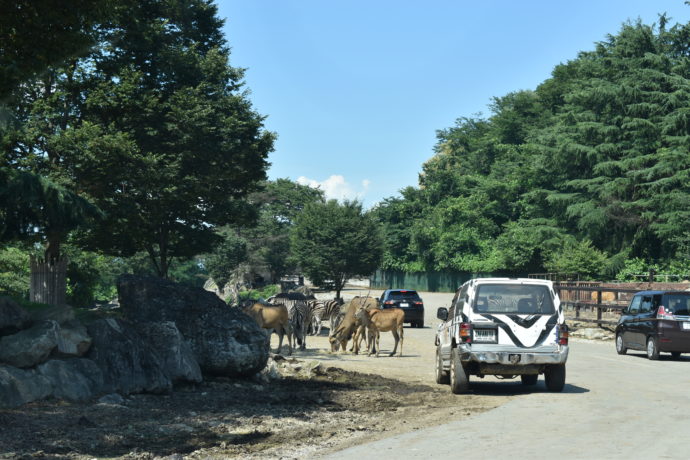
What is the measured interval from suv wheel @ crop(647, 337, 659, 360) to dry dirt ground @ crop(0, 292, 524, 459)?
7737mm

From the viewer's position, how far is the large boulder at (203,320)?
54.3ft

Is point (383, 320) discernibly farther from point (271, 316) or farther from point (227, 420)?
point (227, 420)

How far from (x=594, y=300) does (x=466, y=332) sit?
89.8 ft

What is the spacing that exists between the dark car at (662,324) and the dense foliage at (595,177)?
31075mm

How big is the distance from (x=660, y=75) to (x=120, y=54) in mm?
40991

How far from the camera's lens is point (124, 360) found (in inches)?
559

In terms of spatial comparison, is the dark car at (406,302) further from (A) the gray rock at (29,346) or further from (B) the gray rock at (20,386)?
(B) the gray rock at (20,386)

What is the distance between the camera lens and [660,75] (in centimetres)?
5997

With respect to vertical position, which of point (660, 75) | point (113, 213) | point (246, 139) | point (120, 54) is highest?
point (660, 75)

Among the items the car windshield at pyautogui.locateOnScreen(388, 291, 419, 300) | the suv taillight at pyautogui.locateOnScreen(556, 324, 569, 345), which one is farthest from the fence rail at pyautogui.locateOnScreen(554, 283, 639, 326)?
the suv taillight at pyautogui.locateOnScreen(556, 324, 569, 345)

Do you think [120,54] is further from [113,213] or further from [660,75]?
[660,75]

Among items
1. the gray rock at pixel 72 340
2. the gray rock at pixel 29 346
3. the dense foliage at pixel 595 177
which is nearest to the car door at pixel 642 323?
the gray rock at pixel 72 340

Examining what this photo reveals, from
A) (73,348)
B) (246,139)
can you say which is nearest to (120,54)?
(246,139)

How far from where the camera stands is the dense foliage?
58.1 m
